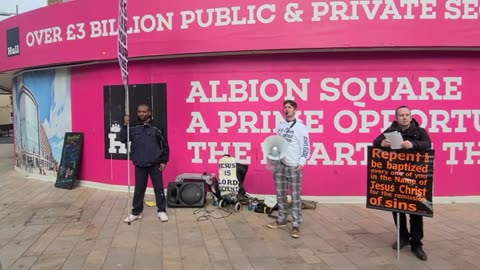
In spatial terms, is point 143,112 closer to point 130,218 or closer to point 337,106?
point 130,218

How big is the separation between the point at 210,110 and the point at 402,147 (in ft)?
12.7

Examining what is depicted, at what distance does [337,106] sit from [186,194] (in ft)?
9.79

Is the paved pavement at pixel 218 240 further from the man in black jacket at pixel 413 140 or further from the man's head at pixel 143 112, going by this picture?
the man's head at pixel 143 112

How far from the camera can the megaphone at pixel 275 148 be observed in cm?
570

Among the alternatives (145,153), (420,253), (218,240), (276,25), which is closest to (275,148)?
(218,240)

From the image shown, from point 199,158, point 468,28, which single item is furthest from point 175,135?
point 468,28

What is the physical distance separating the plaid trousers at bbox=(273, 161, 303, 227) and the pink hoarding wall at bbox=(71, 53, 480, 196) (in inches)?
63.3

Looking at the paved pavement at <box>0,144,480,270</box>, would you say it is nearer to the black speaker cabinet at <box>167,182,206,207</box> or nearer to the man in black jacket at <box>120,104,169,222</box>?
the black speaker cabinet at <box>167,182,206,207</box>

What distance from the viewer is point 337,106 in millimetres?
7434

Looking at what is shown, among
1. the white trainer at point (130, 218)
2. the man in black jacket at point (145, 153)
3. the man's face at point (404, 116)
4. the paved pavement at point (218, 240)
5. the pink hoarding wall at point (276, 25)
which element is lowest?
the paved pavement at point (218, 240)

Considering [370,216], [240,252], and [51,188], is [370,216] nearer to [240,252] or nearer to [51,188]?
[240,252]

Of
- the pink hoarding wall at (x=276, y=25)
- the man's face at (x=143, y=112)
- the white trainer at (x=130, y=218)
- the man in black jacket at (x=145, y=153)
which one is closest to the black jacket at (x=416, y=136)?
the pink hoarding wall at (x=276, y=25)

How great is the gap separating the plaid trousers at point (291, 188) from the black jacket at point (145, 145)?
181 centimetres

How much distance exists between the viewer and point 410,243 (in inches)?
201
